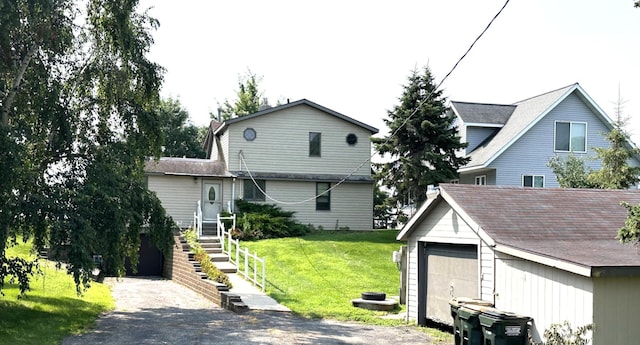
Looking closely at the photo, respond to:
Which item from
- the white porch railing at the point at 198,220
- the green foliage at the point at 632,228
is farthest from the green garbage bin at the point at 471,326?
the white porch railing at the point at 198,220

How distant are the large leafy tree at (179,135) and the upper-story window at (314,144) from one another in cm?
2625

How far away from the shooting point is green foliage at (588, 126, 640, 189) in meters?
27.6

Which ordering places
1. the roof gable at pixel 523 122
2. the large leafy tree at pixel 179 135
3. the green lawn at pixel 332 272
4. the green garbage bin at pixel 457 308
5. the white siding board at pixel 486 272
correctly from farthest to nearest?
the large leafy tree at pixel 179 135, the roof gable at pixel 523 122, the green lawn at pixel 332 272, the white siding board at pixel 486 272, the green garbage bin at pixel 457 308

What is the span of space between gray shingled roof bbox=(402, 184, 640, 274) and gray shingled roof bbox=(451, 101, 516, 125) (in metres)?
17.6

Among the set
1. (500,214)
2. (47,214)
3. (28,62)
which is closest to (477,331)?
(500,214)

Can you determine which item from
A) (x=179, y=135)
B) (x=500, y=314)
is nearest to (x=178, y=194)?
(x=500, y=314)

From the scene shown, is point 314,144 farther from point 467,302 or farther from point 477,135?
point 467,302

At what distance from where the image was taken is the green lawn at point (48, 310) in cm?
1338

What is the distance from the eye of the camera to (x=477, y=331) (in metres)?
11.5

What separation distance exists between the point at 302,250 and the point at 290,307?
807 centimetres

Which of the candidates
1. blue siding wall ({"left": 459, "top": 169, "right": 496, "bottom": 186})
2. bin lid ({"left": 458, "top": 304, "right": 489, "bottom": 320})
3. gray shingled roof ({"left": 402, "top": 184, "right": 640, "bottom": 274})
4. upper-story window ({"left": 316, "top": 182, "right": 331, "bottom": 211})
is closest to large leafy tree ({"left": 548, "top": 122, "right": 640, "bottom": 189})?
blue siding wall ({"left": 459, "top": 169, "right": 496, "bottom": 186})

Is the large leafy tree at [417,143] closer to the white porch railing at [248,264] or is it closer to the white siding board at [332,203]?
the white siding board at [332,203]

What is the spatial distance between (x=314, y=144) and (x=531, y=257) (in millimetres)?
21744

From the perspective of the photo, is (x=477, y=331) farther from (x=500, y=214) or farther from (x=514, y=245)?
(x=500, y=214)
